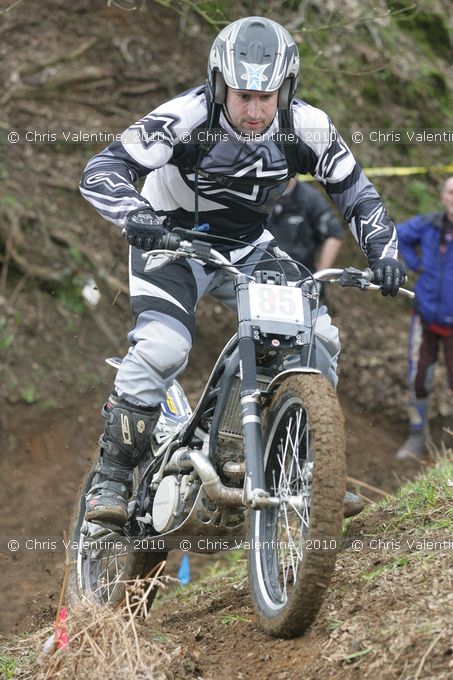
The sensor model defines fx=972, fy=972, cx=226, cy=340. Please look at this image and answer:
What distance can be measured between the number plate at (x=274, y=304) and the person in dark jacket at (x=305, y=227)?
471 centimetres

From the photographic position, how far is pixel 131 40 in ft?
36.8

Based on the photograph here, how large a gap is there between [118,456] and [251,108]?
1786mm

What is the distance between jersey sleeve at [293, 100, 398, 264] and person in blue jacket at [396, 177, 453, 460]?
14.2 ft

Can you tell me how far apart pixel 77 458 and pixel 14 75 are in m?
4.26

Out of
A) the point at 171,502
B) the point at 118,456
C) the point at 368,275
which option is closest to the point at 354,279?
the point at 368,275

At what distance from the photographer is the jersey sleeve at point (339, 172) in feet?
15.0

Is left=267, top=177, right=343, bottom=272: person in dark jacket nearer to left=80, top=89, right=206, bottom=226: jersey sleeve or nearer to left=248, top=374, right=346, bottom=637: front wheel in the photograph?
left=80, top=89, right=206, bottom=226: jersey sleeve

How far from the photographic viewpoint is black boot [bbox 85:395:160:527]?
15.0 feet

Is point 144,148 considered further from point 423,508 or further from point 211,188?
point 423,508

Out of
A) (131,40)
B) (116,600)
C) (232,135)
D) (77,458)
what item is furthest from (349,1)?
(116,600)

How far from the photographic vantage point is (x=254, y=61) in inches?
169

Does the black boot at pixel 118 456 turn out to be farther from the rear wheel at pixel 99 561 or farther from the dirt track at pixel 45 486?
the dirt track at pixel 45 486

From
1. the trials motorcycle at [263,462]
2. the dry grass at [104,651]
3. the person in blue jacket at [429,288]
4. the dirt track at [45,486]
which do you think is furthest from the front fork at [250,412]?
the person in blue jacket at [429,288]

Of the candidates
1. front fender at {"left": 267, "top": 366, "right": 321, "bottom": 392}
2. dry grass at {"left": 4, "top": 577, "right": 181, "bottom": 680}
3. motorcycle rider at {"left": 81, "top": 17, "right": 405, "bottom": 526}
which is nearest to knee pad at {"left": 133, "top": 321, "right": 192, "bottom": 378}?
motorcycle rider at {"left": 81, "top": 17, "right": 405, "bottom": 526}
